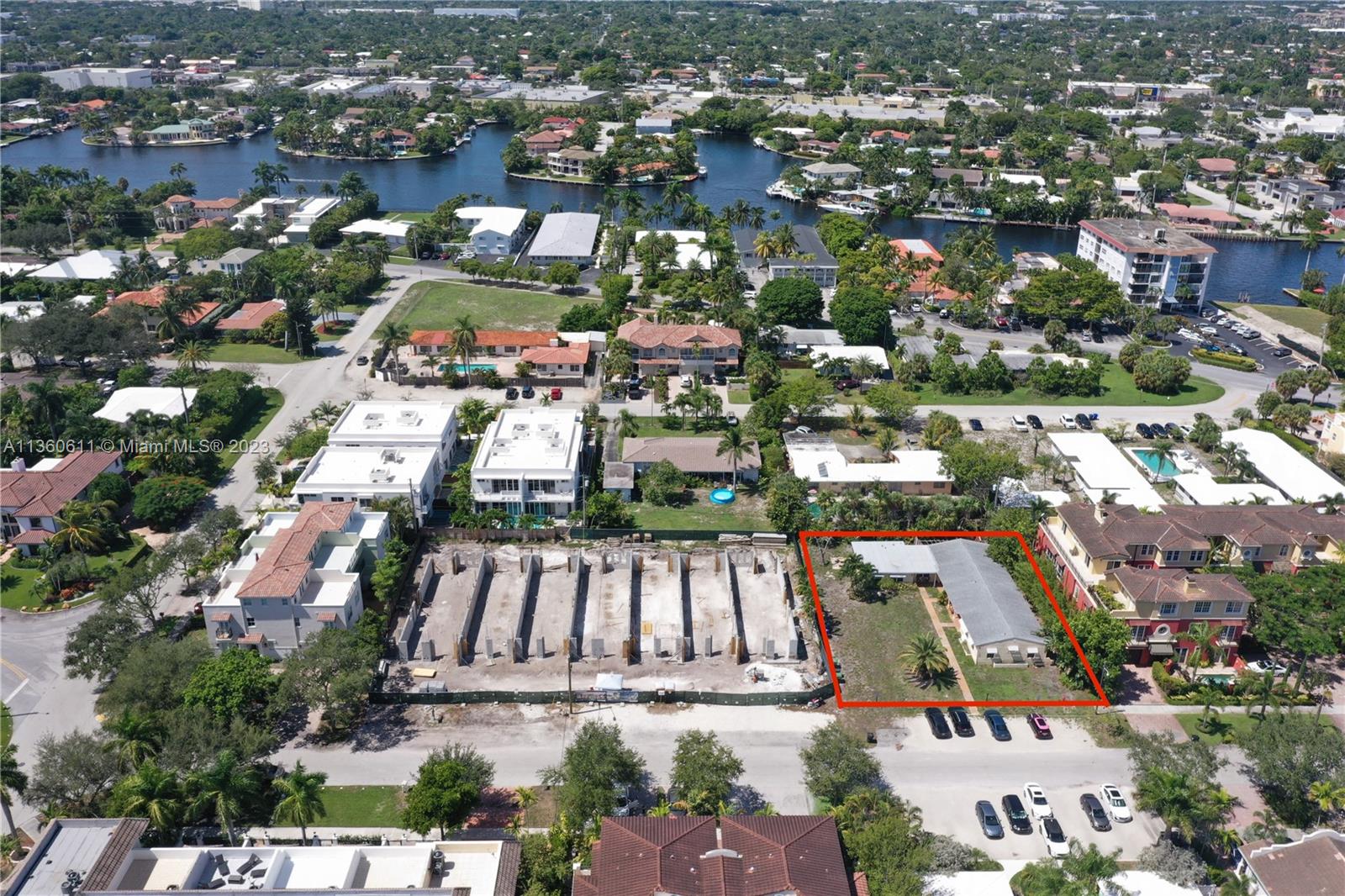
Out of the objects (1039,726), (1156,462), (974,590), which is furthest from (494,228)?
(1039,726)

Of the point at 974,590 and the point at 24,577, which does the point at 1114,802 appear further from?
the point at 24,577

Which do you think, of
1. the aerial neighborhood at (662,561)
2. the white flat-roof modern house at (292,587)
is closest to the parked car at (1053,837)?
the aerial neighborhood at (662,561)

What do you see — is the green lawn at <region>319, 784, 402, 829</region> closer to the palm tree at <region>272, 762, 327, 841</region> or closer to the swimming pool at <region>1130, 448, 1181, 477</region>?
the palm tree at <region>272, 762, 327, 841</region>

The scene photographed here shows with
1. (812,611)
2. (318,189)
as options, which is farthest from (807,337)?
(318,189)


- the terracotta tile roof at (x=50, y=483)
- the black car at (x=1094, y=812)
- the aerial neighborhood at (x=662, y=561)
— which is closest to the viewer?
the aerial neighborhood at (x=662, y=561)

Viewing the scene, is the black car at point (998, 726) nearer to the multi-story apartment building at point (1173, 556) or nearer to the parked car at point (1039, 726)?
the parked car at point (1039, 726)
